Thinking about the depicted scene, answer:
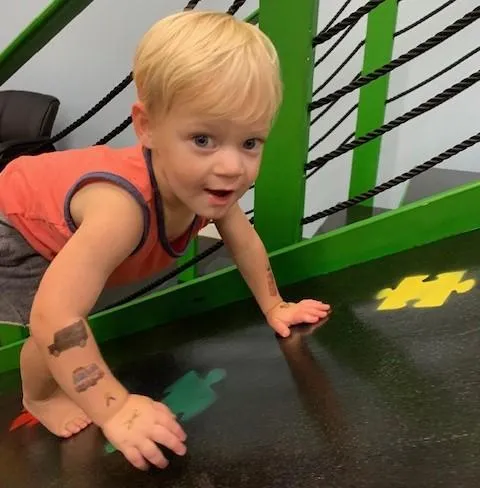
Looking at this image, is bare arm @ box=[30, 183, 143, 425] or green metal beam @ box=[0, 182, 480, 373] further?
green metal beam @ box=[0, 182, 480, 373]

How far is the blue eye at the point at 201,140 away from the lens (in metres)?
0.78

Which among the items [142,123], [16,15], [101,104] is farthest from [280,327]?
[16,15]

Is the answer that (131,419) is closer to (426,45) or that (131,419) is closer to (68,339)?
(68,339)

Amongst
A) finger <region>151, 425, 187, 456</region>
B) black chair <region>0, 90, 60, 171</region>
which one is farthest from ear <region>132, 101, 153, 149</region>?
black chair <region>0, 90, 60, 171</region>

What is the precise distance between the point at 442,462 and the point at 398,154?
1854 millimetres

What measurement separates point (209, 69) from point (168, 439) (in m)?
0.42

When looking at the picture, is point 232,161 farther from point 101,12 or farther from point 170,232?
point 101,12

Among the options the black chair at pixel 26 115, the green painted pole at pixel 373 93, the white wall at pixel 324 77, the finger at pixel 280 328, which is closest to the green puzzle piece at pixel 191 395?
the finger at pixel 280 328

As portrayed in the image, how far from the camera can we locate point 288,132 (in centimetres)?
103

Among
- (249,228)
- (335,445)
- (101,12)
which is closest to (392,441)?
(335,445)

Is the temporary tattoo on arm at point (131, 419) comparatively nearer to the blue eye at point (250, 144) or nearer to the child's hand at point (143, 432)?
the child's hand at point (143, 432)

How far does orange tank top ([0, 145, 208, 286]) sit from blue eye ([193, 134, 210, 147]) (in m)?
0.14

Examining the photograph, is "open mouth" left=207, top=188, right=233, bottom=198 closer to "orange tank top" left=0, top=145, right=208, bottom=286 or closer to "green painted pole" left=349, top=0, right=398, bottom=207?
"orange tank top" left=0, top=145, right=208, bottom=286

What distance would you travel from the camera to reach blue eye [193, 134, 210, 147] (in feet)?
2.55
